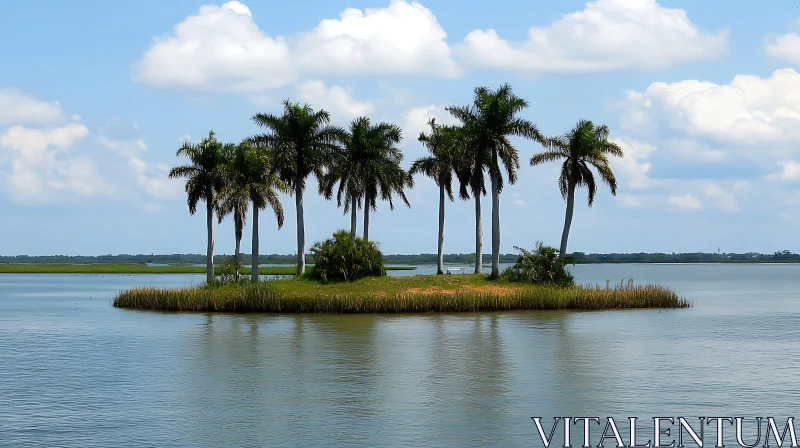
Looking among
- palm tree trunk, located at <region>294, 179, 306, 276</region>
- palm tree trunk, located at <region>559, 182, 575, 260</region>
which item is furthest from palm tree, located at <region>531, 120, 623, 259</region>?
palm tree trunk, located at <region>294, 179, 306, 276</region>

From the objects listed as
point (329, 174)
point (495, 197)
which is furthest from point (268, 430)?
point (329, 174)

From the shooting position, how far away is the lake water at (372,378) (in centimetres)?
2395

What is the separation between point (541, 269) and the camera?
71750 mm

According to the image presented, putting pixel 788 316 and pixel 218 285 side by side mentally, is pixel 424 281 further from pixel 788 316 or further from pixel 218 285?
pixel 788 316

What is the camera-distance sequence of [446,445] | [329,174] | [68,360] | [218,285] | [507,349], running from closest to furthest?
1. [446,445]
2. [68,360]
3. [507,349]
4. [218,285]
5. [329,174]

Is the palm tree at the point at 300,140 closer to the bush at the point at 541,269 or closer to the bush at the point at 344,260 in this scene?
the bush at the point at 344,260

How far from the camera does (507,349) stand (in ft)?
138

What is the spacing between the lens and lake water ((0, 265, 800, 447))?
2395 cm

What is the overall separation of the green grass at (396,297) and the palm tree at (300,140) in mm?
10331

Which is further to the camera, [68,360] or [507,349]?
[507,349]

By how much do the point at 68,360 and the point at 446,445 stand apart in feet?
77.4

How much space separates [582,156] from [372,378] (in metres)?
50.4

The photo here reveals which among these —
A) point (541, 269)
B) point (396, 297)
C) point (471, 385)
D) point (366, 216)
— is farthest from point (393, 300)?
point (471, 385)

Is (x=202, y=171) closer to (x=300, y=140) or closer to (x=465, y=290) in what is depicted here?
(x=300, y=140)
